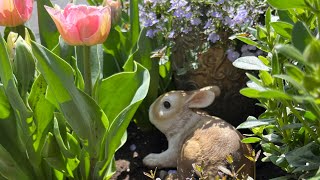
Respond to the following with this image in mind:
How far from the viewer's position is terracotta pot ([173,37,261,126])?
217 centimetres

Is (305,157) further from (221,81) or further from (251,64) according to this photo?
(221,81)

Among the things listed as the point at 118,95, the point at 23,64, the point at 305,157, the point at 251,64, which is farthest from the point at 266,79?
the point at 23,64

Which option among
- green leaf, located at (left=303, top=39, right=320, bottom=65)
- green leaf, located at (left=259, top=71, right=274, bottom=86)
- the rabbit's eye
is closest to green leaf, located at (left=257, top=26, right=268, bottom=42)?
green leaf, located at (left=259, top=71, right=274, bottom=86)

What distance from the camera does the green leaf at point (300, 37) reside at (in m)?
1.04

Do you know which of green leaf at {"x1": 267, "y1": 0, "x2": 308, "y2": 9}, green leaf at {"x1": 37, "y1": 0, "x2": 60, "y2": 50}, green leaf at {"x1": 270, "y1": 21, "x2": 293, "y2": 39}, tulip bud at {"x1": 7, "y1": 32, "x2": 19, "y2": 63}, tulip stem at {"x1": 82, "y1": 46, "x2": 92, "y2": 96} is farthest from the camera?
green leaf at {"x1": 37, "y1": 0, "x2": 60, "y2": 50}

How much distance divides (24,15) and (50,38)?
0.94 feet

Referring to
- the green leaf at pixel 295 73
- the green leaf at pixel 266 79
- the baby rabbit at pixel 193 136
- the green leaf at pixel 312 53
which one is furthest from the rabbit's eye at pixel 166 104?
the green leaf at pixel 312 53

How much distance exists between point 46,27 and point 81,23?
0.59m

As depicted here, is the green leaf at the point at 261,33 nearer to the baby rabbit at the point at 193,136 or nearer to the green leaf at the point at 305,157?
the green leaf at the point at 305,157

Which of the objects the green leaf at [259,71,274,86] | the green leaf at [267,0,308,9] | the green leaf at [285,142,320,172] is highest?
the green leaf at [267,0,308,9]

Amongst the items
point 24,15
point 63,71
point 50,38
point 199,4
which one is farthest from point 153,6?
point 63,71

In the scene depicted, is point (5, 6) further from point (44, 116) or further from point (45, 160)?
point (45, 160)

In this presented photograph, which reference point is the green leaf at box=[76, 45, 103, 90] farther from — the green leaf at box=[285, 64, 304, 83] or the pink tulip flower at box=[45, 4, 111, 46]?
the green leaf at box=[285, 64, 304, 83]

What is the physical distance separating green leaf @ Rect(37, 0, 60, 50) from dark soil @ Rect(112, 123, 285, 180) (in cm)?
50
